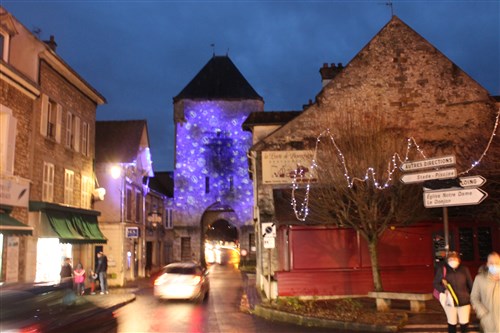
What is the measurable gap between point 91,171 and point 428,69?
51.2ft

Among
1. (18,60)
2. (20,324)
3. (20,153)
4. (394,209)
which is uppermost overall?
(18,60)

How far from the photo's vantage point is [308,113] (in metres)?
20.3

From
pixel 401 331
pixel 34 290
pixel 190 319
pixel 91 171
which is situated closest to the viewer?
pixel 34 290

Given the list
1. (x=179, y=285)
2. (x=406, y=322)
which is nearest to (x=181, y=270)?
(x=179, y=285)

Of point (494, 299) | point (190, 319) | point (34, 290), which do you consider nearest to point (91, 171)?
point (190, 319)

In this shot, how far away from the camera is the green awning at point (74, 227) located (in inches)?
739

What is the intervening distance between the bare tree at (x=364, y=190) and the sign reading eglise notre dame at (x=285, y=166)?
2982 millimetres

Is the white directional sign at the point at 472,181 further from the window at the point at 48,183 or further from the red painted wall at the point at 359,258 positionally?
the window at the point at 48,183

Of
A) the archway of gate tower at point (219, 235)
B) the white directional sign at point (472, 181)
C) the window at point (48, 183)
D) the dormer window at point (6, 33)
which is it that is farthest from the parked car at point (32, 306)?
the archway of gate tower at point (219, 235)

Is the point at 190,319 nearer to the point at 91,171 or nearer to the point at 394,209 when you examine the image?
the point at 394,209

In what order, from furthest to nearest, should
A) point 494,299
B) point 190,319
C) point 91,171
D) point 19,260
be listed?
point 91,171 < point 19,260 < point 190,319 < point 494,299

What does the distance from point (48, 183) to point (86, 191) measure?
430 centimetres

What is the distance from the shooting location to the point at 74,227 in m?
20.8

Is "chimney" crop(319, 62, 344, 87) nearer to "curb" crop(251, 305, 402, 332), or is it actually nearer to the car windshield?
the car windshield
